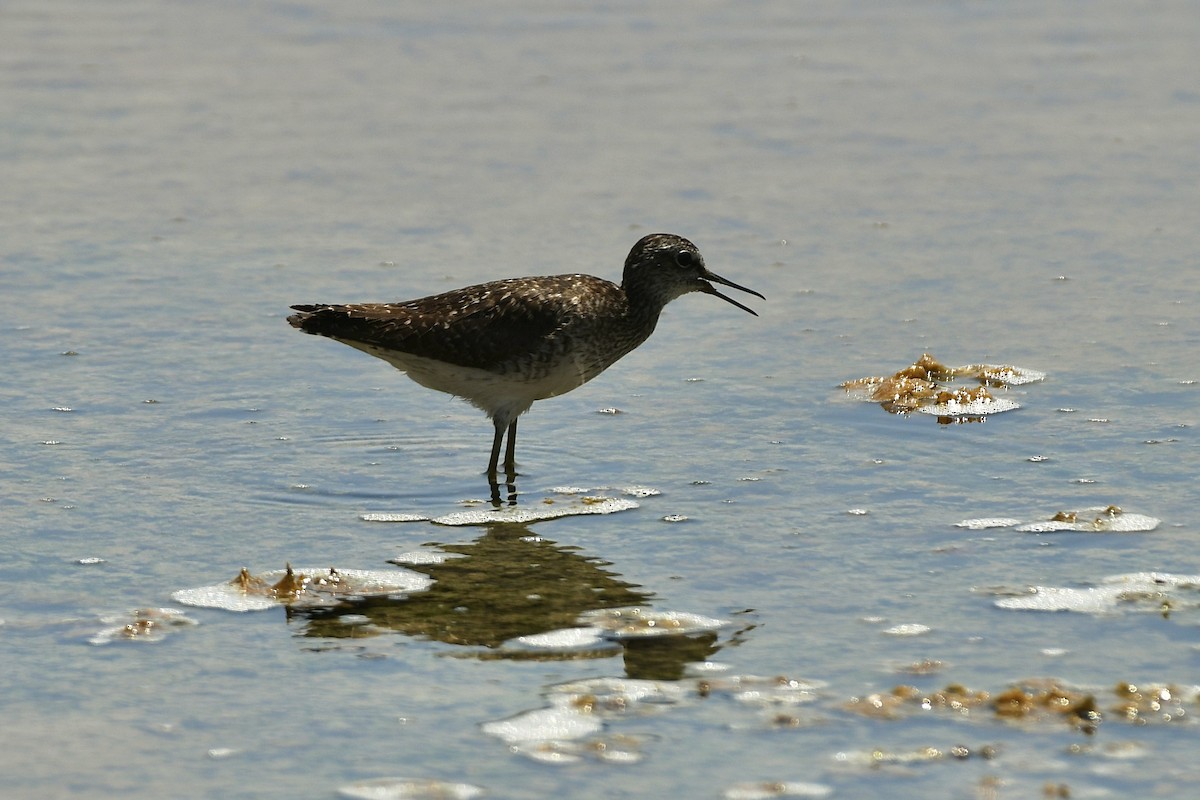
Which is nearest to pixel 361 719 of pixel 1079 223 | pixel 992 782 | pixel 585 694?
pixel 585 694

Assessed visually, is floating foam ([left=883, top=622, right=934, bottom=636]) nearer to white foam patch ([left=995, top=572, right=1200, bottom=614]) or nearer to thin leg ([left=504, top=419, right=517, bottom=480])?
white foam patch ([left=995, top=572, right=1200, bottom=614])

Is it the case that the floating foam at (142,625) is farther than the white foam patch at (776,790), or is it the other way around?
the floating foam at (142,625)

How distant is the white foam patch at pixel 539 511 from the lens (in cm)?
794

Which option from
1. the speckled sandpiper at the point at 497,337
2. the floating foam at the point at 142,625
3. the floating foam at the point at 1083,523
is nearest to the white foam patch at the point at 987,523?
the floating foam at the point at 1083,523

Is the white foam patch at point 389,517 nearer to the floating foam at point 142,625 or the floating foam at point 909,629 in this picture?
the floating foam at point 142,625

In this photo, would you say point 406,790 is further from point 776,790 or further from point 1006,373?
point 1006,373

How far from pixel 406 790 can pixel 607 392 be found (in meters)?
4.83

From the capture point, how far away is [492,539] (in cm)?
770

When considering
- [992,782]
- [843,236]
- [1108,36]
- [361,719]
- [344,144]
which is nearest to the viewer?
[992,782]

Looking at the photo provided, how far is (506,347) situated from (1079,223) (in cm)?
527

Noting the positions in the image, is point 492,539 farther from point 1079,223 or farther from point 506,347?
point 1079,223

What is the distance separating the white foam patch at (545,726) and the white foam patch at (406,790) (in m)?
A: 0.34

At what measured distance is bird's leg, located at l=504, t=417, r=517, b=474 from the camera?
864 centimetres

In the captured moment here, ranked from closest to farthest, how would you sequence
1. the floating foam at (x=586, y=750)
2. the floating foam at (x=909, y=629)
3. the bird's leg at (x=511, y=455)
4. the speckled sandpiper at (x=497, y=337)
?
the floating foam at (x=586, y=750), the floating foam at (x=909, y=629), the bird's leg at (x=511, y=455), the speckled sandpiper at (x=497, y=337)
